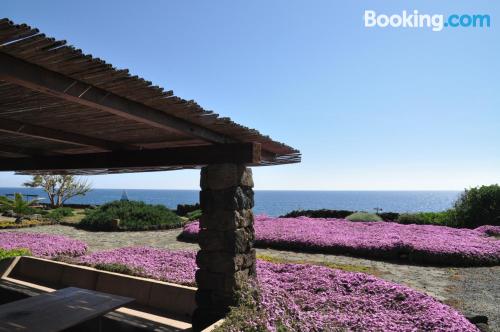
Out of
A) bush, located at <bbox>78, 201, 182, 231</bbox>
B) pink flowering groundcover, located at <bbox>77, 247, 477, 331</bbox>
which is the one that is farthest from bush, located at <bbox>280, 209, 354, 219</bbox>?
pink flowering groundcover, located at <bbox>77, 247, 477, 331</bbox>

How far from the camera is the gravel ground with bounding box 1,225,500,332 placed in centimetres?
718

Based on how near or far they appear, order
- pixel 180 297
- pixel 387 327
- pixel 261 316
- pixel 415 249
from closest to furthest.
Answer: pixel 261 316 → pixel 387 327 → pixel 180 297 → pixel 415 249

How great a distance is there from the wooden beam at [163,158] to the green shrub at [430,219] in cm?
1933

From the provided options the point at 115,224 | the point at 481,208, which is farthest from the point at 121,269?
the point at 481,208

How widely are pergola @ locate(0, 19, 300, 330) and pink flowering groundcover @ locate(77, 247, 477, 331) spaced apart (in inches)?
32.2

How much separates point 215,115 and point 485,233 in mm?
17435

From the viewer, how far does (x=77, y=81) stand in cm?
295

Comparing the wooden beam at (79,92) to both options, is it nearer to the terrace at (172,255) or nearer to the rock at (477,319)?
the terrace at (172,255)

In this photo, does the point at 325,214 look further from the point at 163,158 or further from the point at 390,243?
the point at 163,158

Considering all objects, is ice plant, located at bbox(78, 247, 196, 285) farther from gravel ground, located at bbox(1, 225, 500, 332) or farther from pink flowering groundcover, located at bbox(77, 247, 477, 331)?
gravel ground, located at bbox(1, 225, 500, 332)

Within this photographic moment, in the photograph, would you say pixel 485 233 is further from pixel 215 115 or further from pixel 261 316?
pixel 215 115

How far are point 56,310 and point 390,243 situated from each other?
35.5 feet

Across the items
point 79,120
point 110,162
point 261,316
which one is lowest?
point 261,316

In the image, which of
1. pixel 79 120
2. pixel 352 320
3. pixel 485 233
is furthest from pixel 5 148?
pixel 485 233
